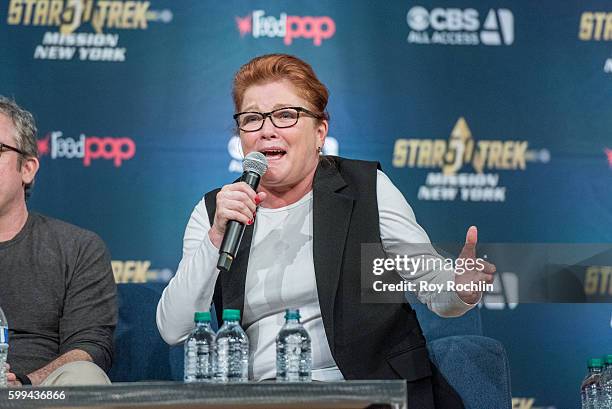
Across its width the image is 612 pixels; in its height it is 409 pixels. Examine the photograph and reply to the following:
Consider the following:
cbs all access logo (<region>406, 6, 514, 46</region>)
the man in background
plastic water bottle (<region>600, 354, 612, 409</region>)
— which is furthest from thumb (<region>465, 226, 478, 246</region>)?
cbs all access logo (<region>406, 6, 514, 46</region>)

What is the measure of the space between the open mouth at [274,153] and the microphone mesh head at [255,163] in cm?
17

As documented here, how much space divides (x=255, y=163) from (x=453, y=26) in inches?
76.0

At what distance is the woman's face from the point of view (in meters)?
2.63

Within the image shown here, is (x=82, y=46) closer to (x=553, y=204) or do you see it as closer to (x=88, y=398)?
(x=553, y=204)

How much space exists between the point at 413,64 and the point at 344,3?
1.27 feet

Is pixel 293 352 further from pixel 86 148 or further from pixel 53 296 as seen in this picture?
pixel 86 148

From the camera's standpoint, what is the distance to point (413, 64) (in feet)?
13.3

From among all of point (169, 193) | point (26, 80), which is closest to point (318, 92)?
point (169, 193)

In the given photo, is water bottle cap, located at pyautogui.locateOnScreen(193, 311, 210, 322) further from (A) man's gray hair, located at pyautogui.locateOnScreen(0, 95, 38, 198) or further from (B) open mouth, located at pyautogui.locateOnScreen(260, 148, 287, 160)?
(A) man's gray hair, located at pyautogui.locateOnScreen(0, 95, 38, 198)

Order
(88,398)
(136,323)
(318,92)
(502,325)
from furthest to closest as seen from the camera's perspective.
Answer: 1. (502,325)
2. (136,323)
3. (318,92)
4. (88,398)

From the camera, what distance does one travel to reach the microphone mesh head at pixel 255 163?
237 cm

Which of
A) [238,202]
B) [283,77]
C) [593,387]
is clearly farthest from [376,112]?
[238,202]

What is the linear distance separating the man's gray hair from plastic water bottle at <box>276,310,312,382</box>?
Answer: 1059 millimetres

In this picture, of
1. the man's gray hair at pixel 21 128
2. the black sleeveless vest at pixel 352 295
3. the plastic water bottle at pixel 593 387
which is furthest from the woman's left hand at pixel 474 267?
the man's gray hair at pixel 21 128
